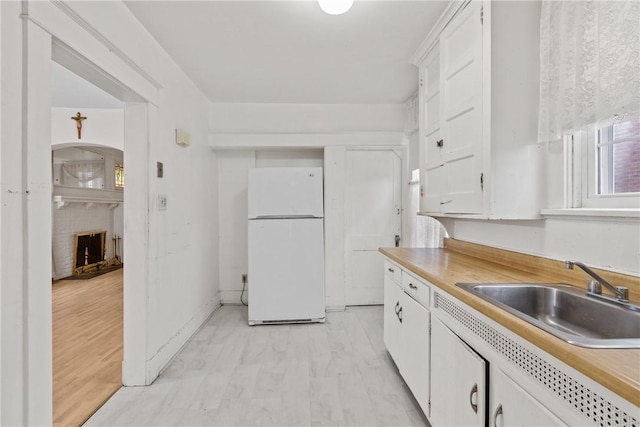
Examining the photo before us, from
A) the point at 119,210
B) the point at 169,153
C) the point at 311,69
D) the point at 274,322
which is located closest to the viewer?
the point at 169,153

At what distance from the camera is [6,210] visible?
1060 mm

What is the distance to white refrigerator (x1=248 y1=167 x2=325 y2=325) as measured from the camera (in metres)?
3.10

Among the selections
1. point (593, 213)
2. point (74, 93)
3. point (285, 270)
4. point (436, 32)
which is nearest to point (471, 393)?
point (593, 213)

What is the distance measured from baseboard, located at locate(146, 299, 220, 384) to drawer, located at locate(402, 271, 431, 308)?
1836 mm

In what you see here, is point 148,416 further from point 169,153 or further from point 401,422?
point 169,153

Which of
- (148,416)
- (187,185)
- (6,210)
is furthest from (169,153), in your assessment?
(148,416)

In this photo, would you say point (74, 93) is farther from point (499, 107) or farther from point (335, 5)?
point (499, 107)

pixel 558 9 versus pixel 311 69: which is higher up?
pixel 311 69

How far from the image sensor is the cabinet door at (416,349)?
155 cm

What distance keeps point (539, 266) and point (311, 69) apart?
224cm

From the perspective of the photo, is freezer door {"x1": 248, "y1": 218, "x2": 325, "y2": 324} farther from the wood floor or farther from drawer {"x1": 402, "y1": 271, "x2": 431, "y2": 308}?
drawer {"x1": 402, "y1": 271, "x2": 431, "y2": 308}

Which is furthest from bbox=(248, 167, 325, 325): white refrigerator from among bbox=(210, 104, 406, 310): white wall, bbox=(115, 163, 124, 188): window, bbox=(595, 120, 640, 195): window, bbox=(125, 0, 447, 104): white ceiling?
bbox=(115, 163, 124, 188): window

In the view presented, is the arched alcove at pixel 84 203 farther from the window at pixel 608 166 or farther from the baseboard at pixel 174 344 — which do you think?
the window at pixel 608 166

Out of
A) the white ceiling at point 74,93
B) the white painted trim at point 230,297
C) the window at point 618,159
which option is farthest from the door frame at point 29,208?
the white painted trim at point 230,297
